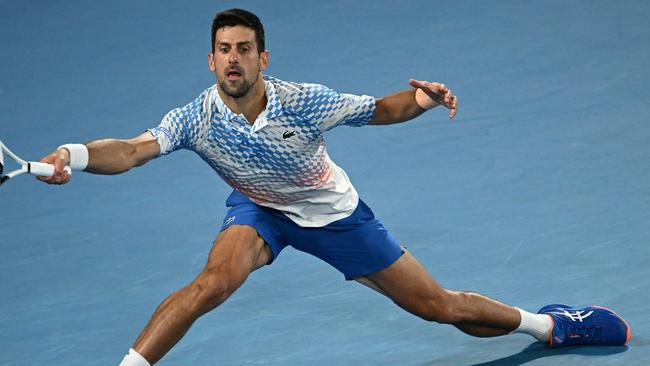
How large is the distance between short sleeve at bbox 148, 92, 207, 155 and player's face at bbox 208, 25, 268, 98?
0.56 feet

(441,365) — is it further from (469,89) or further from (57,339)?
(469,89)

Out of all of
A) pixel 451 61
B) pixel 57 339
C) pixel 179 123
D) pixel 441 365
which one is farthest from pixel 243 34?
pixel 451 61

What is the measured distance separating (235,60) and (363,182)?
12.5 ft

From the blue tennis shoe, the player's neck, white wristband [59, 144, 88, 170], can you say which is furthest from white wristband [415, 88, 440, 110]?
white wristband [59, 144, 88, 170]

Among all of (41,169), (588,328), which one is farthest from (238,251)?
(588,328)

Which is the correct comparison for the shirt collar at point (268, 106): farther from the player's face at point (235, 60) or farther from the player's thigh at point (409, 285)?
the player's thigh at point (409, 285)

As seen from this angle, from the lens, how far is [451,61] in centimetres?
1165

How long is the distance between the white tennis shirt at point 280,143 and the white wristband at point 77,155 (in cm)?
47

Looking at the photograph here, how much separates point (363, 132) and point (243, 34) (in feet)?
15.5

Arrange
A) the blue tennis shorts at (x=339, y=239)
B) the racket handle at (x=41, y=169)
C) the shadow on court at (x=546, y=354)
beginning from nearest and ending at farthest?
the racket handle at (x=41, y=169)
the blue tennis shorts at (x=339, y=239)
the shadow on court at (x=546, y=354)

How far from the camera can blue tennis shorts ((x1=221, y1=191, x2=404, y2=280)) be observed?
6344mm

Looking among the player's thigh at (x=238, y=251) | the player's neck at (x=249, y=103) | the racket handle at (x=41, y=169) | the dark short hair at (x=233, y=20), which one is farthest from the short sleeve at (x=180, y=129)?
the racket handle at (x=41, y=169)

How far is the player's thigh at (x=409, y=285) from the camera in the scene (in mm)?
6359

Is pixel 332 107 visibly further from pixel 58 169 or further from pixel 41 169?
pixel 41 169
